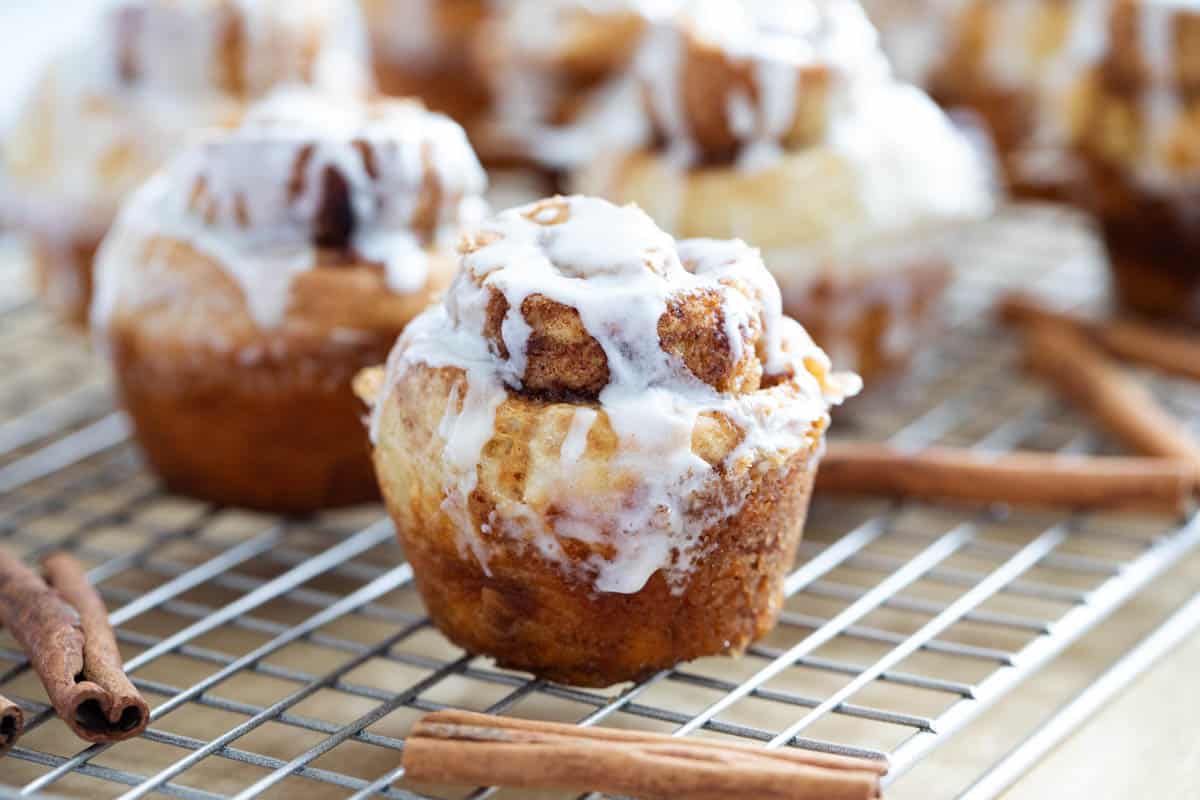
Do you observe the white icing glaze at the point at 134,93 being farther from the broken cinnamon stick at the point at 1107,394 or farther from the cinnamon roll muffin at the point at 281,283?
the broken cinnamon stick at the point at 1107,394

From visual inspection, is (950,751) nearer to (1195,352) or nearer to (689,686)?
(689,686)

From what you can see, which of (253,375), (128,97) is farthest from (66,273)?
(253,375)

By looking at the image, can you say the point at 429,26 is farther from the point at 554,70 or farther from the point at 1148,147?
the point at 1148,147

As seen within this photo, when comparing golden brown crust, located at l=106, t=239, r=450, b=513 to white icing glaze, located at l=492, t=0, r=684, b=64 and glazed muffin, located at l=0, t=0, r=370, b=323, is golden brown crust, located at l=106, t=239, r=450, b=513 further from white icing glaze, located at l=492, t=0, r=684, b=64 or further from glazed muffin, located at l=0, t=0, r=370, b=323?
white icing glaze, located at l=492, t=0, r=684, b=64

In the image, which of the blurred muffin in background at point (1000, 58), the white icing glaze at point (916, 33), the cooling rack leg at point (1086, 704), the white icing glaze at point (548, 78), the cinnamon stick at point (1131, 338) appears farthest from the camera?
the white icing glaze at point (916, 33)

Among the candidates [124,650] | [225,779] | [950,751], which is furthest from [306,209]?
[950,751]

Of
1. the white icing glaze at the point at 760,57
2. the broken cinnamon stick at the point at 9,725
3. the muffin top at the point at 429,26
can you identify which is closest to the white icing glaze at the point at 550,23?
the muffin top at the point at 429,26

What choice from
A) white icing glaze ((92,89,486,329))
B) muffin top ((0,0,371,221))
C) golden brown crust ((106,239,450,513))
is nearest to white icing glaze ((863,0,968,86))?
muffin top ((0,0,371,221))
